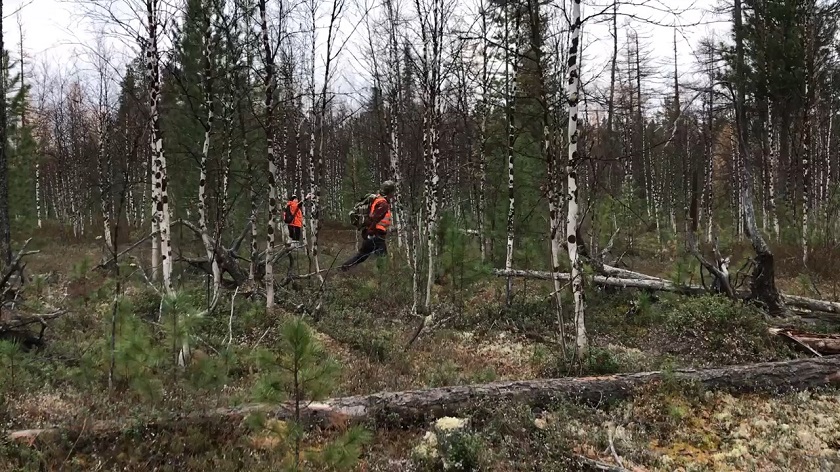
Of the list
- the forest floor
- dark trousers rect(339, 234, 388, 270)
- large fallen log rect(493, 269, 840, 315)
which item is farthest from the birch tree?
dark trousers rect(339, 234, 388, 270)

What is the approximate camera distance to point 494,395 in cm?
566

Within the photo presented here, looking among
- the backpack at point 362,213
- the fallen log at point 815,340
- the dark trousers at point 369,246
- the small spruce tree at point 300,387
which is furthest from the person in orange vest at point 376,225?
the fallen log at point 815,340

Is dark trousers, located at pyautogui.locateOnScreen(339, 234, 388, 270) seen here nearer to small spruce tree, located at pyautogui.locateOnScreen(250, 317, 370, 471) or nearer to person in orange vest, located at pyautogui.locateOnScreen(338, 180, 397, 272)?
person in orange vest, located at pyautogui.locateOnScreen(338, 180, 397, 272)

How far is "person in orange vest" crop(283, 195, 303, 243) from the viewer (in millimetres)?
14234

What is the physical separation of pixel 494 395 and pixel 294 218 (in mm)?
10288

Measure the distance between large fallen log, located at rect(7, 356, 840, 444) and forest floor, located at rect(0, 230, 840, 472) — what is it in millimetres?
111

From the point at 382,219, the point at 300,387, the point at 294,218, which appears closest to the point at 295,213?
the point at 294,218

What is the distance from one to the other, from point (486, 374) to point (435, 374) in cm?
74

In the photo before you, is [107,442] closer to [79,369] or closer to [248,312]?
[79,369]

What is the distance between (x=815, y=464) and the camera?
4461 millimetres

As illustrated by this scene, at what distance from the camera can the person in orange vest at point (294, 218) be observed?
1423 centimetres

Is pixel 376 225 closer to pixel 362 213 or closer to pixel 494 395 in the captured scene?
pixel 362 213

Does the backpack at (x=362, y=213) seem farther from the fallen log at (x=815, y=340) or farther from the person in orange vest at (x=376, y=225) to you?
the fallen log at (x=815, y=340)

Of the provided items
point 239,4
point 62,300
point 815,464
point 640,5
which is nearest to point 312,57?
point 239,4
